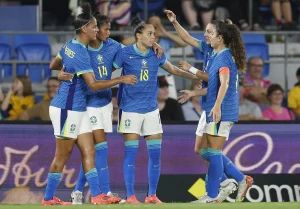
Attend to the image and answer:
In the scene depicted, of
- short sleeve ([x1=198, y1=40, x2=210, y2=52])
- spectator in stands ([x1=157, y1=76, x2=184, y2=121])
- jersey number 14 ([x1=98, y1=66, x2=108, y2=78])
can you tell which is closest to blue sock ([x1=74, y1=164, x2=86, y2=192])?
jersey number 14 ([x1=98, y1=66, x2=108, y2=78])

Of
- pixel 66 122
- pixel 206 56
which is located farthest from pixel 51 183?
pixel 206 56

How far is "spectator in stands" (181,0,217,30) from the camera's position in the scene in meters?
19.5

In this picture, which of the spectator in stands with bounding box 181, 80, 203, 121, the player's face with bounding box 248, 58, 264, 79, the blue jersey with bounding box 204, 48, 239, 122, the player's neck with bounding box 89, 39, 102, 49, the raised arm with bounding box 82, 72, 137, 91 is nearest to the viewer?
the raised arm with bounding box 82, 72, 137, 91

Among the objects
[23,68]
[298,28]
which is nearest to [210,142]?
[23,68]

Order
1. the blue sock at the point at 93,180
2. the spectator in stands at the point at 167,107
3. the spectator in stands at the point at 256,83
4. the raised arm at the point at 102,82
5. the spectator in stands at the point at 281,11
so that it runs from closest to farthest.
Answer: the raised arm at the point at 102,82
the blue sock at the point at 93,180
the spectator in stands at the point at 167,107
the spectator in stands at the point at 256,83
the spectator in stands at the point at 281,11

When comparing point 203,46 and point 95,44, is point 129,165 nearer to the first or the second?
point 95,44

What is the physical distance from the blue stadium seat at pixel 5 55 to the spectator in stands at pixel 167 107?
271cm

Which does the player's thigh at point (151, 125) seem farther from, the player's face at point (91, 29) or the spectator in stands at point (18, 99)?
the spectator in stands at point (18, 99)

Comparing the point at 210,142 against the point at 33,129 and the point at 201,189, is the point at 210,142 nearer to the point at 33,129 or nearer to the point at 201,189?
the point at 201,189

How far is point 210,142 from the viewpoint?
521 inches

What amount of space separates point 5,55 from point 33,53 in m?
0.44

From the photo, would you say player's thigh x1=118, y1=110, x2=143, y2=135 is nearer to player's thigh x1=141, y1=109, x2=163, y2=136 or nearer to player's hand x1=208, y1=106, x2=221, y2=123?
player's thigh x1=141, y1=109, x2=163, y2=136

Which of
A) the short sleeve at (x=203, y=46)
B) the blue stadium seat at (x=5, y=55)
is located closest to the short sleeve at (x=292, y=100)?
the short sleeve at (x=203, y=46)

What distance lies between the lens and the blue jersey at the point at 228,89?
13.0 metres
